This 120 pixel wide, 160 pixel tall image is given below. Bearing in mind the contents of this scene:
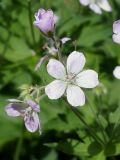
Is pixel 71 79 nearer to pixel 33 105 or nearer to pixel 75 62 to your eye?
pixel 75 62

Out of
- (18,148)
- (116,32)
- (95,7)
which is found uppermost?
(95,7)

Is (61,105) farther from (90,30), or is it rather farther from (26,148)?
(90,30)

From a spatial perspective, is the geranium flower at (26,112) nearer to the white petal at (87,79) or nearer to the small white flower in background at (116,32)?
the white petal at (87,79)

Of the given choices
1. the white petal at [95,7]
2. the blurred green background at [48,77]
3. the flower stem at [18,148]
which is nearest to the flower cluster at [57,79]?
the blurred green background at [48,77]

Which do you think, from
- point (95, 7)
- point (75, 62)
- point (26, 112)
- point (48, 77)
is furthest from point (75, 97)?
point (95, 7)

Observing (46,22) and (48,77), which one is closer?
(46,22)

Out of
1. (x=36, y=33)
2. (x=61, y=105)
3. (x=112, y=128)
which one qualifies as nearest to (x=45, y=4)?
(x=36, y=33)
